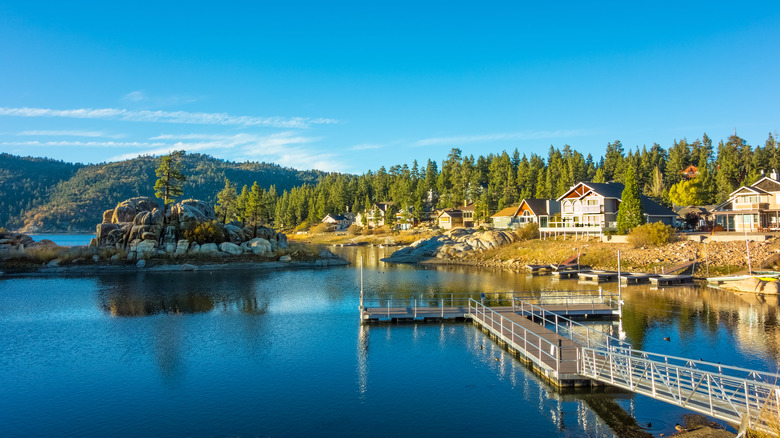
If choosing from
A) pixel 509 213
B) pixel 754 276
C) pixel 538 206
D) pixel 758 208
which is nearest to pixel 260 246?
pixel 538 206

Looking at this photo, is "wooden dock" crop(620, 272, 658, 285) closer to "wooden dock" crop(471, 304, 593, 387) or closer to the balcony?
"wooden dock" crop(471, 304, 593, 387)

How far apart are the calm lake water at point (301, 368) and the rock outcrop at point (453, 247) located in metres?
36.3

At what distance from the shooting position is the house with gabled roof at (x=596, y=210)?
229 feet

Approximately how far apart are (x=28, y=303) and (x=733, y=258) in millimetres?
71620

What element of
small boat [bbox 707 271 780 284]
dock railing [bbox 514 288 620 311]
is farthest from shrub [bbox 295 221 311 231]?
small boat [bbox 707 271 780 284]

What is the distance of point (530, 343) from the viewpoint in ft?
76.9

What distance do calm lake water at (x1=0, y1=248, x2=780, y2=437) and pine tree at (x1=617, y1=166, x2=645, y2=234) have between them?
22.6m

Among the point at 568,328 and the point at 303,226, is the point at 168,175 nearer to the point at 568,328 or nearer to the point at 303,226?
the point at 568,328

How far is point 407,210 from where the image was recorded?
132625mm

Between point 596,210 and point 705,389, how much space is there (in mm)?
56494

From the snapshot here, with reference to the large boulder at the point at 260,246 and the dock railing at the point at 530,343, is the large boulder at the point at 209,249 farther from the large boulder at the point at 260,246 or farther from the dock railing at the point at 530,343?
the dock railing at the point at 530,343

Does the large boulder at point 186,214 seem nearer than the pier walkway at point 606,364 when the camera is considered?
No

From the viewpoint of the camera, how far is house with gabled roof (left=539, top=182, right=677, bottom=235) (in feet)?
229

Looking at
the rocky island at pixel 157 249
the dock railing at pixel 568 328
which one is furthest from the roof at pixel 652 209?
the rocky island at pixel 157 249
